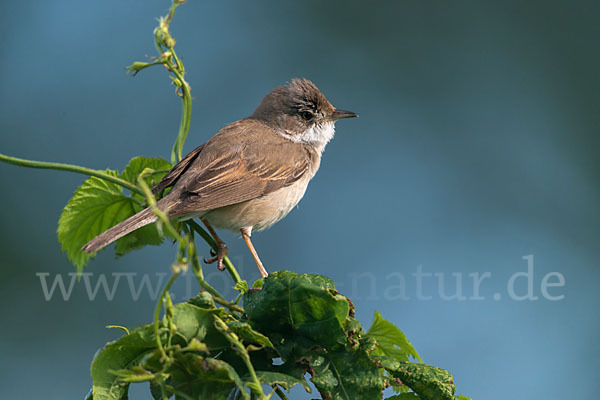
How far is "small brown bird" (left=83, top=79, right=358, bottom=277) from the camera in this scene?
3.18 metres

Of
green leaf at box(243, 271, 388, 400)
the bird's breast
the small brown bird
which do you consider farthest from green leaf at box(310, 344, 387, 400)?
the bird's breast

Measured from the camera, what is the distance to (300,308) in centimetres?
162

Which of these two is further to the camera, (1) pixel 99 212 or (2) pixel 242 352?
(1) pixel 99 212

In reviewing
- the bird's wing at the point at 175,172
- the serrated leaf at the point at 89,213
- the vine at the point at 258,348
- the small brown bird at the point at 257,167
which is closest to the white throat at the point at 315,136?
the small brown bird at the point at 257,167

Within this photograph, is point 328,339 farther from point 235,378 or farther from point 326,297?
point 235,378

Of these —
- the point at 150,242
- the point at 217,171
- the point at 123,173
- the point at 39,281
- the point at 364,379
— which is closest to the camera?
the point at 364,379

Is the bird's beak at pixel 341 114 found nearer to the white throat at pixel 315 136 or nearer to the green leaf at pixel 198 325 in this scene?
the white throat at pixel 315 136

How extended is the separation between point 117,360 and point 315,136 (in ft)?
10.3

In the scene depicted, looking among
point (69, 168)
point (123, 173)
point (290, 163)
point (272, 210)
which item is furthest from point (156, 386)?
point (290, 163)

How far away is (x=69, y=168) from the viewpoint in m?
1.70

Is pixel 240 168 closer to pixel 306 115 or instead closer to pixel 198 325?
pixel 306 115

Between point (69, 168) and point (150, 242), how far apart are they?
0.87 m

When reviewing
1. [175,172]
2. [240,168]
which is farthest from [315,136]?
[175,172]

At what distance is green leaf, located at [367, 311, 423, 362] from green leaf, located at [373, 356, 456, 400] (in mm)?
151
